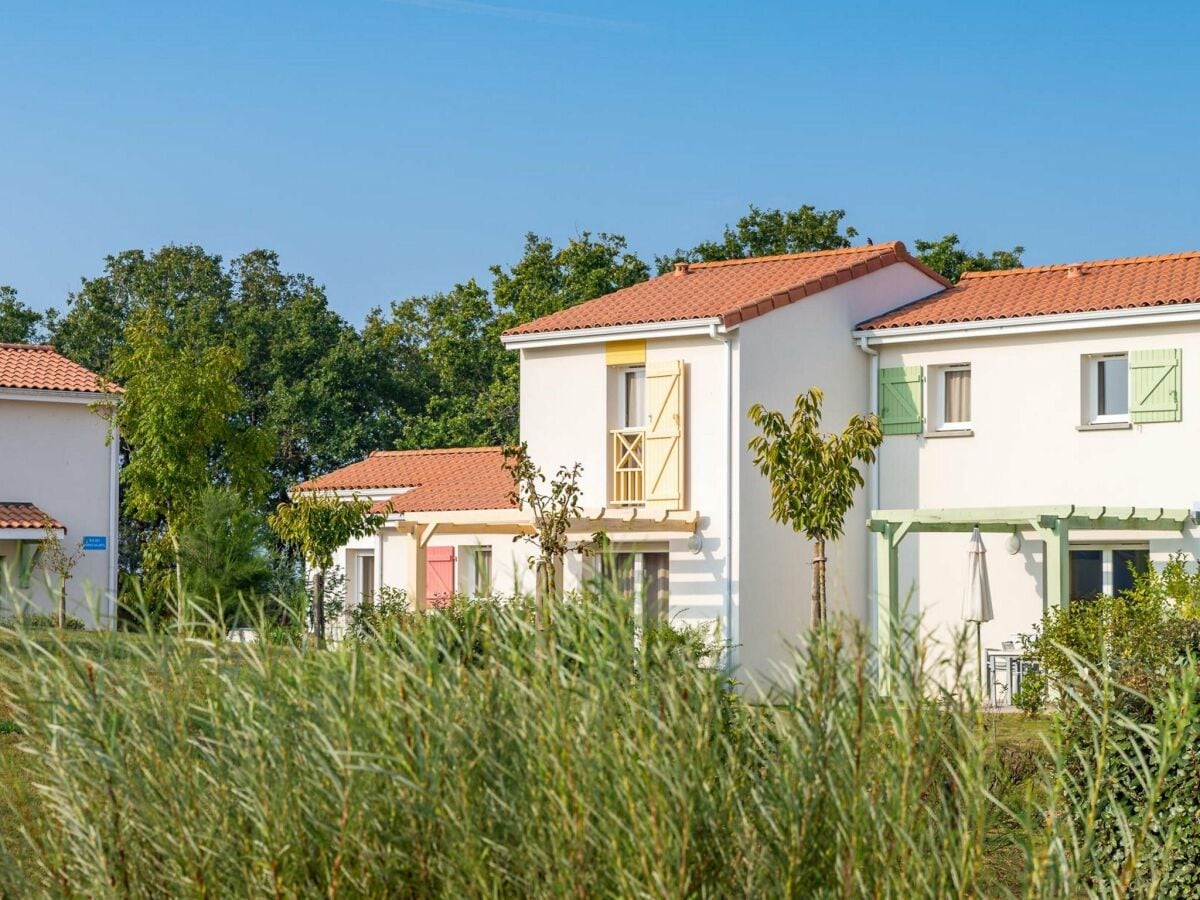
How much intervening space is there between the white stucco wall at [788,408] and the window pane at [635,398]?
1845 mm

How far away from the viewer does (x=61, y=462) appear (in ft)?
105

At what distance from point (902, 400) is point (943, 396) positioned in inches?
21.2

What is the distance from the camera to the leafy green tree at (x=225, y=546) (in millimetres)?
28062

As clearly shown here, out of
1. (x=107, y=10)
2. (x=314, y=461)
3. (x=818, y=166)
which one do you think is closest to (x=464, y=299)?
(x=314, y=461)

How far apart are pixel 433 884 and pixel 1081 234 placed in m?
29.4

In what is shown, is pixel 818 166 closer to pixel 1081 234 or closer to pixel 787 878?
pixel 1081 234

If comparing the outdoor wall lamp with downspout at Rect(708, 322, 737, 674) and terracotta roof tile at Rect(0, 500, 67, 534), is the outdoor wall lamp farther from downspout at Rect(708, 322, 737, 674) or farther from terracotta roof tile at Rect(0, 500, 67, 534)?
terracotta roof tile at Rect(0, 500, 67, 534)

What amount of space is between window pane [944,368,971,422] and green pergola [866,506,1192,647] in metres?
2.05

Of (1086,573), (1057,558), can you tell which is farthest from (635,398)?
(1057,558)

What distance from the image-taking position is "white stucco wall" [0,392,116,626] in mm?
31344

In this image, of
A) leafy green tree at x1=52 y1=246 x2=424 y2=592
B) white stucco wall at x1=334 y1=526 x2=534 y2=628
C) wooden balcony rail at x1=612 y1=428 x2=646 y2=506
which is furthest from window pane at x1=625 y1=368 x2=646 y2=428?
leafy green tree at x1=52 y1=246 x2=424 y2=592

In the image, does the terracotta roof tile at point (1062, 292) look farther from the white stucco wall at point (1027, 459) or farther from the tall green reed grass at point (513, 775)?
the tall green reed grass at point (513, 775)

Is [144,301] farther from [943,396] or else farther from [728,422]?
[943,396]

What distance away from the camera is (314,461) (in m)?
45.1
